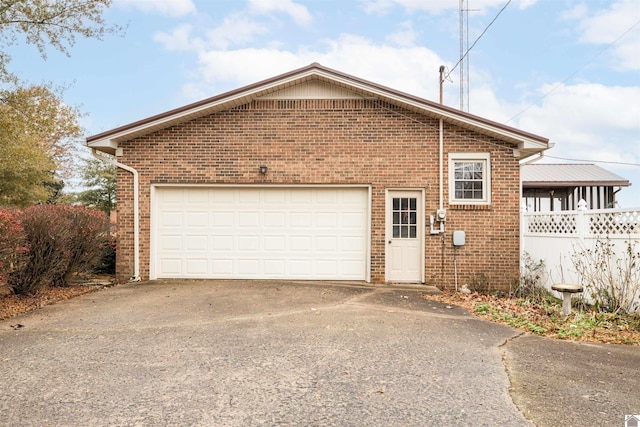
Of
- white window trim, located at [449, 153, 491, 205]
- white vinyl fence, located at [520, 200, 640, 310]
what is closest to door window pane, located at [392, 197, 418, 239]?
white window trim, located at [449, 153, 491, 205]

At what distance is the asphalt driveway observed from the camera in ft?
10.5

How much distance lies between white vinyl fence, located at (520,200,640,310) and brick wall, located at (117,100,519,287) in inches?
17.3

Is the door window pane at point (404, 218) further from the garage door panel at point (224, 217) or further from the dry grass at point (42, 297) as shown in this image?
the dry grass at point (42, 297)

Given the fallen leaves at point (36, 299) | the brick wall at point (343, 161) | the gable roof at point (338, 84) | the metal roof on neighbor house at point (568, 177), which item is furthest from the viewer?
the metal roof on neighbor house at point (568, 177)

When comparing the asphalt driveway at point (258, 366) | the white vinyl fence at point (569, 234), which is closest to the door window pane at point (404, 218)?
the white vinyl fence at point (569, 234)

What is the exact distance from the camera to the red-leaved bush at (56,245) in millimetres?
7613

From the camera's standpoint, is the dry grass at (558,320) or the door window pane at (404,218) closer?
the dry grass at (558,320)

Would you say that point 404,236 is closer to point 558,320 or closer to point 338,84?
point 338,84

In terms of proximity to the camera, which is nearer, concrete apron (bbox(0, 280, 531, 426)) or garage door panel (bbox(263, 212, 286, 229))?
concrete apron (bbox(0, 280, 531, 426))

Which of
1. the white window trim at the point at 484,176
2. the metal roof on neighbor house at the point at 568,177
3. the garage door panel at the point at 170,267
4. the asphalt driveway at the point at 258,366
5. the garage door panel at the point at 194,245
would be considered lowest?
the asphalt driveway at the point at 258,366

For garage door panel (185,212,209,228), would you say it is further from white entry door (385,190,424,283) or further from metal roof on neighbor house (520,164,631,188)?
metal roof on neighbor house (520,164,631,188)

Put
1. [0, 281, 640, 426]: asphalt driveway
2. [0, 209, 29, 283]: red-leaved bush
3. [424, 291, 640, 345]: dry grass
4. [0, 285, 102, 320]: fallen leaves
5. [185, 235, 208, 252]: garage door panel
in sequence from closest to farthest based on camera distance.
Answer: [0, 281, 640, 426]: asphalt driveway → [424, 291, 640, 345]: dry grass → [0, 209, 29, 283]: red-leaved bush → [0, 285, 102, 320]: fallen leaves → [185, 235, 208, 252]: garage door panel

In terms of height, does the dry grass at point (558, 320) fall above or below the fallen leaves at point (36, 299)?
below

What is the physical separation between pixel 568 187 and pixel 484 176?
11.3m
